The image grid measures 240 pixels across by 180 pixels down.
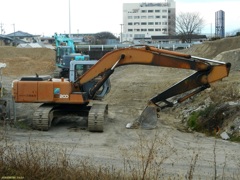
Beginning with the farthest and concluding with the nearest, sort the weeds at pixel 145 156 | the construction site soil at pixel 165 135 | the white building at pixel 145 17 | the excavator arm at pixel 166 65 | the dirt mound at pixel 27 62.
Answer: the white building at pixel 145 17
the dirt mound at pixel 27 62
the excavator arm at pixel 166 65
the construction site soil at pixel 165 135
the weeds at pixel 145 156

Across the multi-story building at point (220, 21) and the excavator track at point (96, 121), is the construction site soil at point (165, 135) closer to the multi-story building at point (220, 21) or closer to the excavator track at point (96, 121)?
the excavator track at point (96, 121)

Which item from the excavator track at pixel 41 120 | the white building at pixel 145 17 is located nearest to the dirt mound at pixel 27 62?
the excavator track at pixel 41 120

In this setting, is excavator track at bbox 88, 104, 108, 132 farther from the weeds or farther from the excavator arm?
the weeds

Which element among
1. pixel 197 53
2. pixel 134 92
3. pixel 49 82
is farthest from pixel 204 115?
pixel 197 53

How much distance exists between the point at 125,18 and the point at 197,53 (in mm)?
111266

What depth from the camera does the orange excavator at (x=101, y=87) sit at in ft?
47.8

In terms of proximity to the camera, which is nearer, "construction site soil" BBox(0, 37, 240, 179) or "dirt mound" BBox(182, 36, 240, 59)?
"construction site soil" BBox(0, 37, 240, 179)

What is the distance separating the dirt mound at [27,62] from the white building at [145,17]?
87335mm

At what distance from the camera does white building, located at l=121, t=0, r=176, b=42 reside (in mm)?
149000

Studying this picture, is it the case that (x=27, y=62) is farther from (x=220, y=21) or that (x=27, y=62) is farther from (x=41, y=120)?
(x=220, y=21)

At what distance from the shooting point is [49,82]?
49.8 ft

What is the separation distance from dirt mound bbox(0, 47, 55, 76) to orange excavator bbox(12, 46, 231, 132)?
26524 millimetres

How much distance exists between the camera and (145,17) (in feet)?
500

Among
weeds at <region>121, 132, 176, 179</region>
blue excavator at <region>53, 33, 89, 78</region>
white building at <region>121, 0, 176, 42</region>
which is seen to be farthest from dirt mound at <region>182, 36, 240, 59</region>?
white building at <region>121, 0, 176, 42</region>
